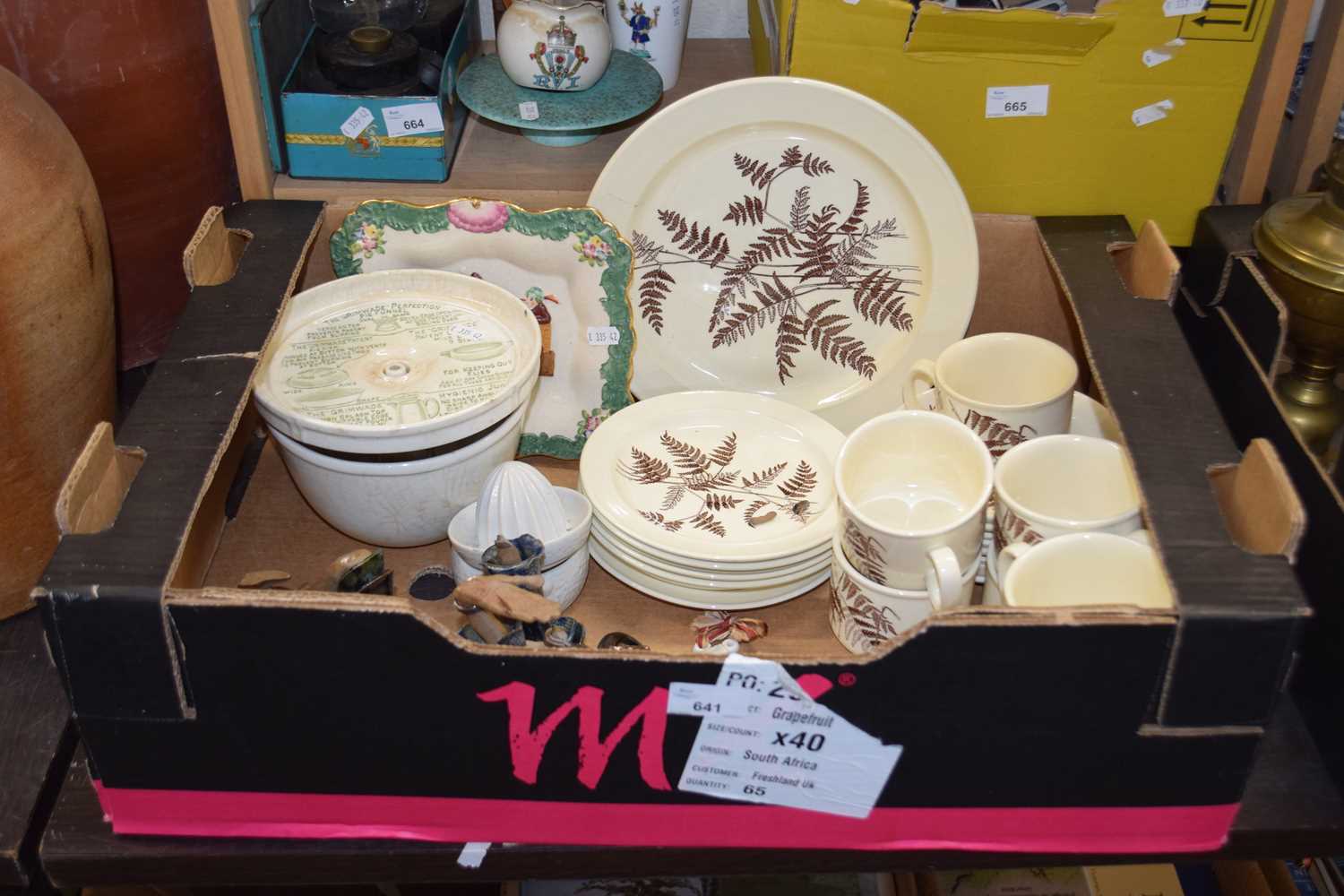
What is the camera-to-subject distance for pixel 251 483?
109cm

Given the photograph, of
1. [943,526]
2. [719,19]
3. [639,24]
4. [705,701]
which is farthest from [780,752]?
[719,19]

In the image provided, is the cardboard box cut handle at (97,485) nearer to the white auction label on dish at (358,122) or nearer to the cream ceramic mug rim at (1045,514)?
the white auction label on dish at (358,122)

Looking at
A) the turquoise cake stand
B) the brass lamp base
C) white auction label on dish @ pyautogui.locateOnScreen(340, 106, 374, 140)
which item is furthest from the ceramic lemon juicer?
the brass lamp base

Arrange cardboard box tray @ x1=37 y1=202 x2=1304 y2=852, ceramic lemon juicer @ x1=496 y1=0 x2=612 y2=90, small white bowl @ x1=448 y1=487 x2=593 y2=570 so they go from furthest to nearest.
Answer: ceramic lemon juicer @ x1=496 y1=0 x2=612 y2=90
small white bowl @ x1=448 y1=487 x2=593 y2=570
cardboard box tray @ x1=37 y1=202 x2=1304 y2=852

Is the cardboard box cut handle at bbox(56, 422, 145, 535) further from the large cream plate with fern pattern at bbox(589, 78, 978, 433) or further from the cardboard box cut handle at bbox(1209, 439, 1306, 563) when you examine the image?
the cardboard box cut handle at bbox(1209, 439, 1306, 563)

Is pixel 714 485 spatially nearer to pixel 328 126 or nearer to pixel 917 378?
pixel 917 378

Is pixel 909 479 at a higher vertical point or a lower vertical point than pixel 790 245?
lower

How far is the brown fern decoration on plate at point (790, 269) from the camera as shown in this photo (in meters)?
1.07

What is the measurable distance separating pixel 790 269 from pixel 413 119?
36 cm

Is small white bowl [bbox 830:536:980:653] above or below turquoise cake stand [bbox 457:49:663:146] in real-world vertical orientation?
→ below

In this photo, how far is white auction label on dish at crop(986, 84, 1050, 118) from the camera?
1063 mm

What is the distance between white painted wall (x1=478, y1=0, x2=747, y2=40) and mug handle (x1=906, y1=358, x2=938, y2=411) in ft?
2.10

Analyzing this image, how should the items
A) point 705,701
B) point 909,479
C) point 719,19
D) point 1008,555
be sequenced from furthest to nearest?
1. point 719,19
2. point 909,479
3. point 1008,555
4. point 705,701

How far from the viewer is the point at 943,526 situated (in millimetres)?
834
